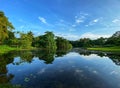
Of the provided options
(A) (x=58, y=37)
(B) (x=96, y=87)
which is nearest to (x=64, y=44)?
(A) (x=58, y=37)

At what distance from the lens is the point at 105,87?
50.8 ft

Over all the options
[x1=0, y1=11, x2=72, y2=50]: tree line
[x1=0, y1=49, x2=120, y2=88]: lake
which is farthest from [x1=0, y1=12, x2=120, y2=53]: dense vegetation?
[x1=0, y1=49, x2=120, y2=88]: lake

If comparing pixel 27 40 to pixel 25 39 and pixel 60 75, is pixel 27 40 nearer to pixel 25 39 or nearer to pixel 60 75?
pixel 25 39

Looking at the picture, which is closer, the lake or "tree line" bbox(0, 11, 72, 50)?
the lake

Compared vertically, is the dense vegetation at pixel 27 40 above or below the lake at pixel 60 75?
above

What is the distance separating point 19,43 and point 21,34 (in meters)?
8.70

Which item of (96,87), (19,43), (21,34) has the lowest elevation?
(96,87)

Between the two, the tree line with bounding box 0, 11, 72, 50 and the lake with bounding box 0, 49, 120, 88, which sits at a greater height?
the tree line with bounding box 0, 11, 72, 50

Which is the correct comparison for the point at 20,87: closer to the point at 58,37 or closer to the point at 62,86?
the point at 62,86

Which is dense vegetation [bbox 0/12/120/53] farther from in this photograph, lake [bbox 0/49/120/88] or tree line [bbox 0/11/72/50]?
lake [bbox 0/49/120/88]

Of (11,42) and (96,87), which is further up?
(11,42)

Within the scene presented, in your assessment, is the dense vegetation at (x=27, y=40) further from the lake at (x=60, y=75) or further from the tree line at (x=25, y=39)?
the lake at (x=60, y=75)

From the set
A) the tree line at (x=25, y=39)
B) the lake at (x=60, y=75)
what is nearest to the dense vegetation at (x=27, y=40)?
the tree line at (x=25, y=39)

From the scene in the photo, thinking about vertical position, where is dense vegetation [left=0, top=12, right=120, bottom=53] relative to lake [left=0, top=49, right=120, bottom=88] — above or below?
above
